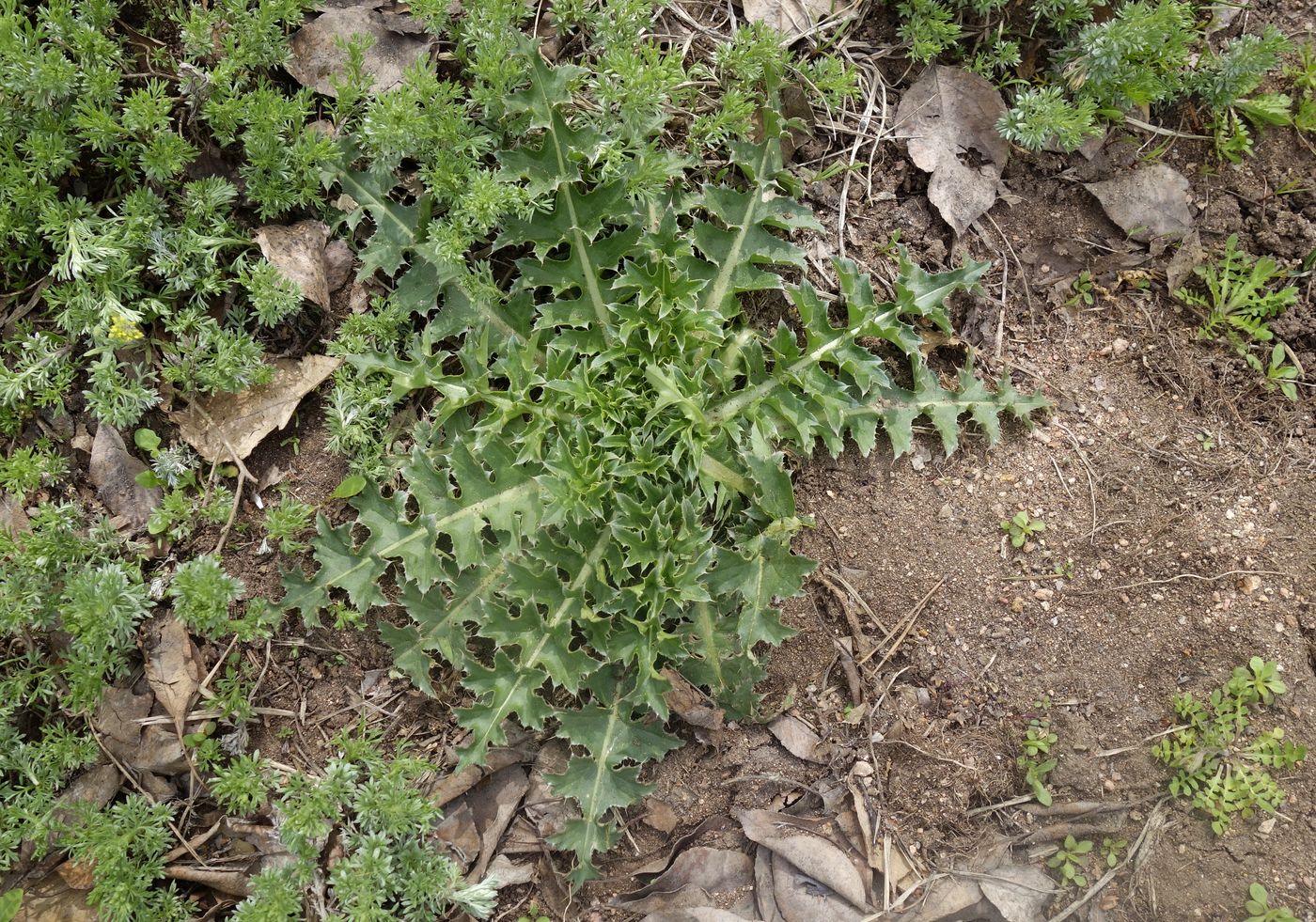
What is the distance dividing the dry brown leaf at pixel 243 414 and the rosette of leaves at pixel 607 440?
1.20 ft

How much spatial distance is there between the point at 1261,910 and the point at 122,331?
485cm

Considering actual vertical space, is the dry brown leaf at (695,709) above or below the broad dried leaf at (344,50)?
below

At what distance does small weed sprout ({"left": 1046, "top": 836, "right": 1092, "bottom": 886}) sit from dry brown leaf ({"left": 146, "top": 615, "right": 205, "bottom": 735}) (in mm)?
3473

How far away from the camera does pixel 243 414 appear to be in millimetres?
3783

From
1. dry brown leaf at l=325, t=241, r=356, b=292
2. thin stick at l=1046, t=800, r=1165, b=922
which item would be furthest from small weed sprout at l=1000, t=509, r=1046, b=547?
dry brown leaf at l=325, t=241, r=356, b=292

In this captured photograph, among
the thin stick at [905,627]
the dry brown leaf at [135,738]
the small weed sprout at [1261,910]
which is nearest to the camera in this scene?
the small weed sprout at [1261,910]

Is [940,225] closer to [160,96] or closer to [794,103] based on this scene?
[794,103]

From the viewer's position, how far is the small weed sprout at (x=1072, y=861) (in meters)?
3.42

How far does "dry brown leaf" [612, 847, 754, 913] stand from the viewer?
346 centimetres

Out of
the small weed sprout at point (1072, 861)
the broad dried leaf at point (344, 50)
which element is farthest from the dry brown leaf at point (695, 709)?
the broad dried leaf at point (344, 50)

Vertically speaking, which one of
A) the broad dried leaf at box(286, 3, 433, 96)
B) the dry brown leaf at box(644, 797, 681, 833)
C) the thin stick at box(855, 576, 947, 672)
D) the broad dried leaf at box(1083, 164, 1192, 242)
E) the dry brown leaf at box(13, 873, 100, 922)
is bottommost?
→ the dry brown leaf at box(644, 797, 681, 833)

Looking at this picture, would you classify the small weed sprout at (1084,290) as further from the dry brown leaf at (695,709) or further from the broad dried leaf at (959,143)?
the dry brown leaf at (695,709)

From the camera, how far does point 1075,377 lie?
3.93m

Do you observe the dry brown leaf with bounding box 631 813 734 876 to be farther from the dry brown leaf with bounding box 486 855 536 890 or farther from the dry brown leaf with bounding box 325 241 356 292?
the dry brown leaf with bounding box 325 241 356 292
